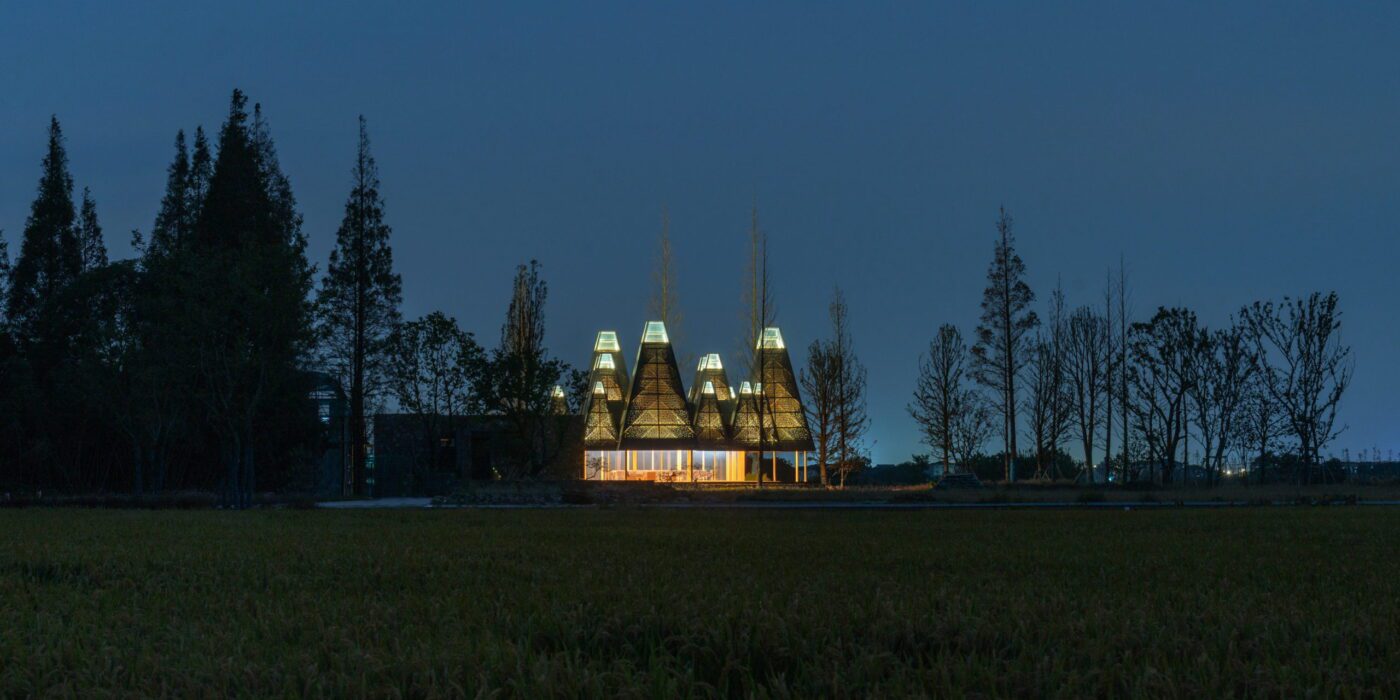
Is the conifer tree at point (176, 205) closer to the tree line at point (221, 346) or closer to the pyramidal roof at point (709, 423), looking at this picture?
the tree line at point (221, 346)

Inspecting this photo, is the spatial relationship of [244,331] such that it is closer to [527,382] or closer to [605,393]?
[527,382]

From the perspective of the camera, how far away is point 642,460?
58031 millimetres

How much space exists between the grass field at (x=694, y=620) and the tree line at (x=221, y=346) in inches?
775

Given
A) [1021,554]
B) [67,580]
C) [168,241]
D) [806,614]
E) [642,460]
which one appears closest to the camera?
[806,614]

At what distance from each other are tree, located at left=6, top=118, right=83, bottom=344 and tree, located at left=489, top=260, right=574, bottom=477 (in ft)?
55.7

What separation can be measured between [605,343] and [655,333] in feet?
18.0

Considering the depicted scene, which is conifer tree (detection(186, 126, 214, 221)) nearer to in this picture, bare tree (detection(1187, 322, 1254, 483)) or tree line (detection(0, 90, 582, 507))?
tree line (detection(0, 90, 582, 507))

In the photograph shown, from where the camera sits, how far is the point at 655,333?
57.4 metres

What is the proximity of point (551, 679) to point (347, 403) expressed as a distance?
43.7 meters

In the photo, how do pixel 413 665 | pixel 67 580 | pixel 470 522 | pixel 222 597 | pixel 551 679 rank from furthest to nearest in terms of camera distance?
pixel 470 522
pixel 67 580
pixel 222 597
pixel 413 665
pixel 551 679

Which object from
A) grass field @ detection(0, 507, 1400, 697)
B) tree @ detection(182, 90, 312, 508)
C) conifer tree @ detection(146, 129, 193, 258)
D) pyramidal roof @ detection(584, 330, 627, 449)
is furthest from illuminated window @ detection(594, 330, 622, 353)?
grass field @ detection(0, 507, 1400, 697)

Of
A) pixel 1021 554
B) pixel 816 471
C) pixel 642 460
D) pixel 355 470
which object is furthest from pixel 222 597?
pixel 816 471

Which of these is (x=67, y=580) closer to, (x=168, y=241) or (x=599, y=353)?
(x=168, y=241)

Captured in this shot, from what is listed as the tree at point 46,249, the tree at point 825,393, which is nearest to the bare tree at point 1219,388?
the tree at point 825,393
